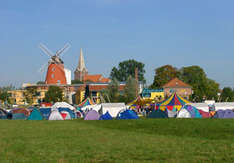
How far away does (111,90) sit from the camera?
91625 millimetres

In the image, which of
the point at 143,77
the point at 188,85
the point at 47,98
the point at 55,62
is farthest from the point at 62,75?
the point at 188,85

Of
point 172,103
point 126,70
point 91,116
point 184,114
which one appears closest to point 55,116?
point 91,116

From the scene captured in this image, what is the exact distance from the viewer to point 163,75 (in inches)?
3900

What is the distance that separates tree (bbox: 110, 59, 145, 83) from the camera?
125669mm

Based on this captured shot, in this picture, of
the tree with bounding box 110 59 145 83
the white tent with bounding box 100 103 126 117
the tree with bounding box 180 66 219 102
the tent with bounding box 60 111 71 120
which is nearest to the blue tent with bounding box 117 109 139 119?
the white tent with bounding box 100 103 126 117

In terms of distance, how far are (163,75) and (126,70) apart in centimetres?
3016

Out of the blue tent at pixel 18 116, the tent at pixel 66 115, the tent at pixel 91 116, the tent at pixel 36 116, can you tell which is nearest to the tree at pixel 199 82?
the tent at pixel 66 115

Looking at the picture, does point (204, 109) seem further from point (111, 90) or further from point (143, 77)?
point (143, 77)

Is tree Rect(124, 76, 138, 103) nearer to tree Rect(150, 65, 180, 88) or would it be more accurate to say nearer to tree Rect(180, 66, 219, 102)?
tree Rect(150, 65, 180, 88)

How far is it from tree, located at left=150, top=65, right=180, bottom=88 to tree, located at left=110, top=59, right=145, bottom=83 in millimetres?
25298

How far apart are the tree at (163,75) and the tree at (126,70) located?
2530 cm

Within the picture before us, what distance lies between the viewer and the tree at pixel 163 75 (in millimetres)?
98250

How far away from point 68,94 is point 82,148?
106 meters

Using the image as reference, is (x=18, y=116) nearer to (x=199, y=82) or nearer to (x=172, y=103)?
(x=172, y=103)
